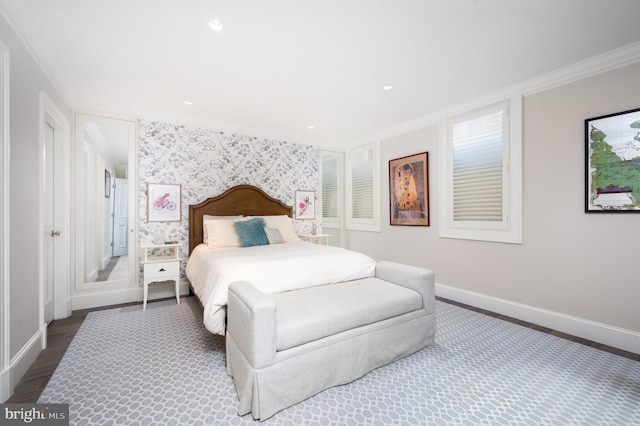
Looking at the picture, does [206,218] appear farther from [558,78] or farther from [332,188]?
[558,78]

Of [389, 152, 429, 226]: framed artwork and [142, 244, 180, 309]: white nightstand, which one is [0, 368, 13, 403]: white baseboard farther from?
[389, 152, 429, 226]: framed artwork

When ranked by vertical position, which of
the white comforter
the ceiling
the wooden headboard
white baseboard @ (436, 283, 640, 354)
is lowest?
white baseboard @ (436, 283, 640, 354)

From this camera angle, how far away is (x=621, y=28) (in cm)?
204

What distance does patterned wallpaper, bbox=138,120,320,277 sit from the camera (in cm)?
366

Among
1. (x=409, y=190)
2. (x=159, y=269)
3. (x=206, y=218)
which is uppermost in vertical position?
(x=409, y=190)

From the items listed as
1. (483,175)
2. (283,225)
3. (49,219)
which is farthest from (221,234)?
(483,175)

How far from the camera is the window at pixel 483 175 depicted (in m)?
2.99

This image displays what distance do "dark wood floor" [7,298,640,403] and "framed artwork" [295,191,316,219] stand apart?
9.27 feet

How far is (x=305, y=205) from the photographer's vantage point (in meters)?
4.99

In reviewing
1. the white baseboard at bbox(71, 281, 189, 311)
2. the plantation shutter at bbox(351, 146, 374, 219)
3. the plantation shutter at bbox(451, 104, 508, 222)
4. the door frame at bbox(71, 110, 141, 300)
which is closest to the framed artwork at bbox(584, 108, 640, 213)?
the plantation shutter at bbox(451, 104, 508, 222)

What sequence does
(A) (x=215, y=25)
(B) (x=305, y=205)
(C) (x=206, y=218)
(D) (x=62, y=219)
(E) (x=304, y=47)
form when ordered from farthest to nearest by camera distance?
(B) (x=305, y=205) < (C) (x=206, y=218) < (D) (x=62, y=219) < (E) (x=304, y=47) < (A) (x=215, y=25)

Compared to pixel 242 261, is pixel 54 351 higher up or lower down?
lower down

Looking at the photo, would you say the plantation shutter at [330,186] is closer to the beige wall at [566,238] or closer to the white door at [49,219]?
the beige wall at [566,238]

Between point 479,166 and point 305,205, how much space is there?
281cm
